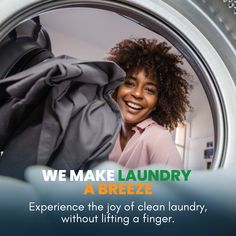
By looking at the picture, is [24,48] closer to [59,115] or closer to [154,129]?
[59,115]

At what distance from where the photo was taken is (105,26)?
2.53 ft

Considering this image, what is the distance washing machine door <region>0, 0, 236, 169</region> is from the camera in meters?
0.77

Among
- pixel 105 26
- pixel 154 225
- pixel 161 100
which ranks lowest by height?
pixel 154 225

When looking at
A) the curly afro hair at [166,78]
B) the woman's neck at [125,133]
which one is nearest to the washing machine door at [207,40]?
the curly afro hair at [166,78]

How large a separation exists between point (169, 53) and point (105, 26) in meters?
0.13

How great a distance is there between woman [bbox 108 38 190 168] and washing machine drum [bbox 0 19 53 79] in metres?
0.12

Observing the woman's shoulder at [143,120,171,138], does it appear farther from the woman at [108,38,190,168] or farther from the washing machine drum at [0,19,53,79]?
the washing machine drum at [0,19,53,79]

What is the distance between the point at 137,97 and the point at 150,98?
0.02m

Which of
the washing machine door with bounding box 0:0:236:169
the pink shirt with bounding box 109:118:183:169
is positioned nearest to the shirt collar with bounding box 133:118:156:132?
the pink shirt with bounding box 109:118:183:169

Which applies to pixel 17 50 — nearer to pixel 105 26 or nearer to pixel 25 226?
pixel 105 26

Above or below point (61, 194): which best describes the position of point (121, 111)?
above

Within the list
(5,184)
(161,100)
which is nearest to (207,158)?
(161,100)

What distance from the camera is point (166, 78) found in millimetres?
A: 794

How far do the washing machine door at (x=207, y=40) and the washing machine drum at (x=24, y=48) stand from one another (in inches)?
3.2
